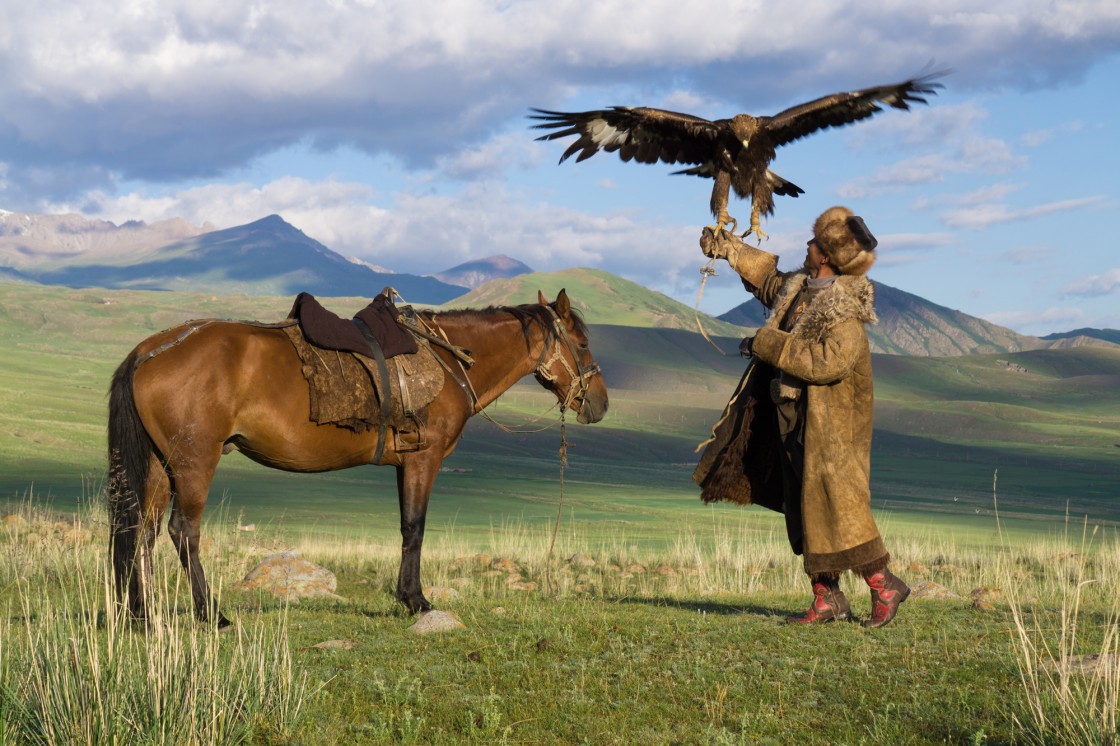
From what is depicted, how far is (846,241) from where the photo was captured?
686cm

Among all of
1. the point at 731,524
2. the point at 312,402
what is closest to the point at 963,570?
the point at 312,402

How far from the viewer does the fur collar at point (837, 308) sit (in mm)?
6652

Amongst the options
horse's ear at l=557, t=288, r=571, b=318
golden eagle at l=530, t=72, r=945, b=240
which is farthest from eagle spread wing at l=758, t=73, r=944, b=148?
horse's ear at l=557, t=288, r=571, b=318

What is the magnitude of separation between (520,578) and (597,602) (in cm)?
461

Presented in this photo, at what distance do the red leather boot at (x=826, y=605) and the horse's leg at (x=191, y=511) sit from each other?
154 inches

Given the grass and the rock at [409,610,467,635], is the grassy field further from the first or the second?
the rock at [409,610,467,635]

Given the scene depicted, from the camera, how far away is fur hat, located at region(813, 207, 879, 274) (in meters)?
6.82

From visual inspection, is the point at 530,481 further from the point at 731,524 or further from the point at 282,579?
the point at 282,579

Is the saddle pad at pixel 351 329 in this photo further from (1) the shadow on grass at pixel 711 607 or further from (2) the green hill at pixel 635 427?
(1) the shadow on grass at pixel 711 607

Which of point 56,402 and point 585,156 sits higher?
point 585,156

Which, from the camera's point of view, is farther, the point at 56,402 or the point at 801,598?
the point at 56,402

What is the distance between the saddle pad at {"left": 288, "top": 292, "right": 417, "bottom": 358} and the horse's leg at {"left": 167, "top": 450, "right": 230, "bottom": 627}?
3.60 ft

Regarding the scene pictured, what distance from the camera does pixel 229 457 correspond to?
3797cm

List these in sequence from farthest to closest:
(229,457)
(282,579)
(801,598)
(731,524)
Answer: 1. (229,457)
2. (731,524)
3. (282,579)
4. (801,598)
